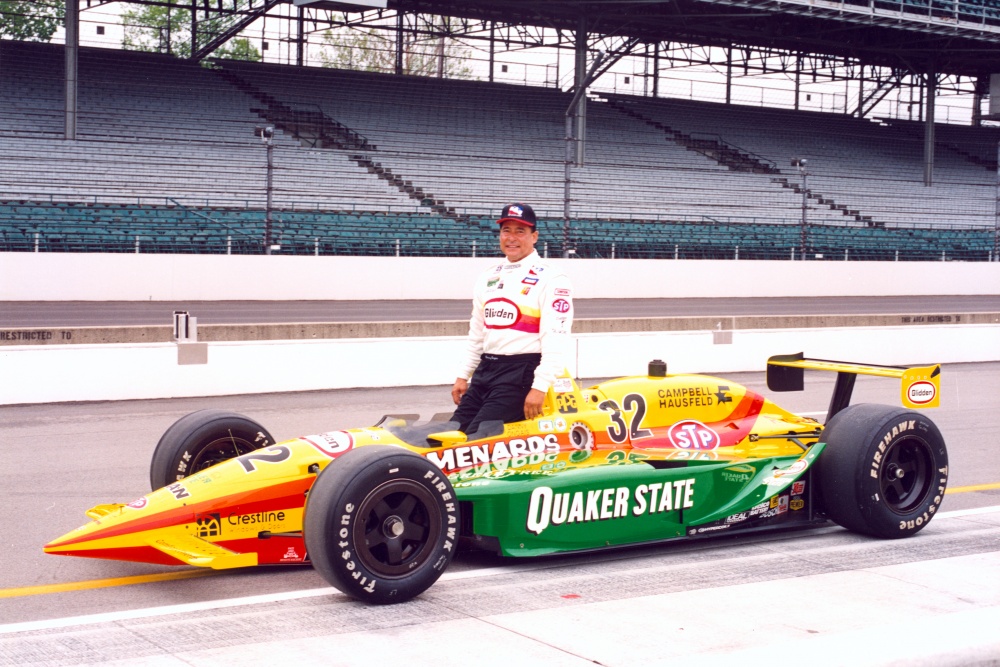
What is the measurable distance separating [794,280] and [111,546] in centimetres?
3102

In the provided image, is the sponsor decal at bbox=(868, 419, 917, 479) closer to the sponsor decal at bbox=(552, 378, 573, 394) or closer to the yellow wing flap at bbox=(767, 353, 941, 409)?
the yellow wing flap at bbox=(767, 353, 941, 409)

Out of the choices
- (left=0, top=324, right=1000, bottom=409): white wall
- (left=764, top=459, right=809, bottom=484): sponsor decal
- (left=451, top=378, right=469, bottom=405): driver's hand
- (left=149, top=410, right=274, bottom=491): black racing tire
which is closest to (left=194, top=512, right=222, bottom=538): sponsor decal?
(left=149, top=410, right=274, bottom=491): black racing tire

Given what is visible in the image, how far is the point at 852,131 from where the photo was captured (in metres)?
48.6

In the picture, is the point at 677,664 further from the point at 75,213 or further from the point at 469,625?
the point at 75,213

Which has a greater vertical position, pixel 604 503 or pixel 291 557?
pixel 604 503

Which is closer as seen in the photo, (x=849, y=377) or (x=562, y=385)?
(x=562, y=385)

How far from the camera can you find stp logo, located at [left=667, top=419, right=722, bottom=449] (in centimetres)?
694

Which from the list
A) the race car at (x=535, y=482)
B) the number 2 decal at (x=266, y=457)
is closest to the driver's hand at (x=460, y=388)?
the race car at (x=535, y=482)

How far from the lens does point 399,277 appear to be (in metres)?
28.8

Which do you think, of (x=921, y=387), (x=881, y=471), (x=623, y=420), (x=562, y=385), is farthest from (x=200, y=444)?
(x=921, y=387)

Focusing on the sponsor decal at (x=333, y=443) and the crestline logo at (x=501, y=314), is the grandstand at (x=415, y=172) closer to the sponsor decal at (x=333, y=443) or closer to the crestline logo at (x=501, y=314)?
the crestline logo at (x=501, y=314)

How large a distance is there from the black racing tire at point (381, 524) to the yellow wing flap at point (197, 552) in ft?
1.53

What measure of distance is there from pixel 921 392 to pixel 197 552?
4.22 meters

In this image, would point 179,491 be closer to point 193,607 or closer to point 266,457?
point 266,457
